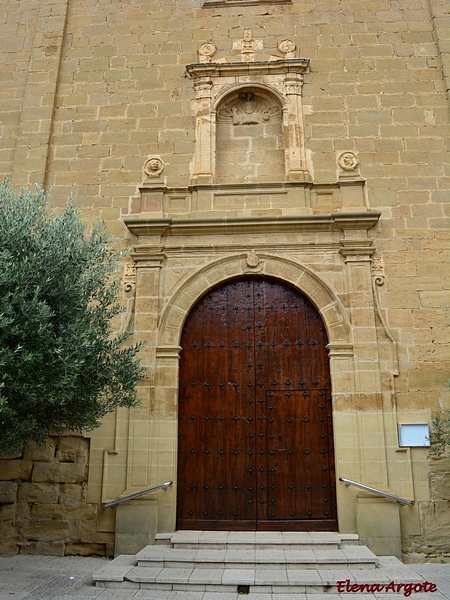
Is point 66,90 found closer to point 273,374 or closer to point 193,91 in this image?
point 193,91

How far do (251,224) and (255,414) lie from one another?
2488 millimetres

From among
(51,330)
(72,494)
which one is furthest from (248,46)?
(72,494)

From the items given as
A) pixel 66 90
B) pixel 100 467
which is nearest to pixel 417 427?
pixel 100 467

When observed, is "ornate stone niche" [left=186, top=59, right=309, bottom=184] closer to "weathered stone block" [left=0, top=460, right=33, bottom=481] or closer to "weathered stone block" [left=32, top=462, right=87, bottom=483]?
"weathered stone block" [left=32, top=462, right=87, bottom=483]

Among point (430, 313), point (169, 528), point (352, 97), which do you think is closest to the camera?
point (169, 528)

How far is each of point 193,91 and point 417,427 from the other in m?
5.67

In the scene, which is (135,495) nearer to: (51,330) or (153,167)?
(51,330)

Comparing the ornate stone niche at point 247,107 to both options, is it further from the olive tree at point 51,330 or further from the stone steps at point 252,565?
the stone steps at point 252,565

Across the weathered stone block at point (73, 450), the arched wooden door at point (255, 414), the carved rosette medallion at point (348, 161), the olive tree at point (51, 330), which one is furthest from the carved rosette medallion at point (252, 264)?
the weathered stone block at point (73, 450)

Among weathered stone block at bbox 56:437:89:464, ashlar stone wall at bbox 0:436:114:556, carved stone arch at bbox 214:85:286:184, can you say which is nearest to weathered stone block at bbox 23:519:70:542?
ashlar stone wall at bbox 0:436:114:556

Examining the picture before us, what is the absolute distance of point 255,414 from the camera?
6.95 meters

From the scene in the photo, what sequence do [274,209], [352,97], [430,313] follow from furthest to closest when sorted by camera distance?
1. [352,97]
2. [274,209]
3. [430,313]

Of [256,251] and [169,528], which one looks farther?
[256,251]

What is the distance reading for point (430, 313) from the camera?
7.07 metres
